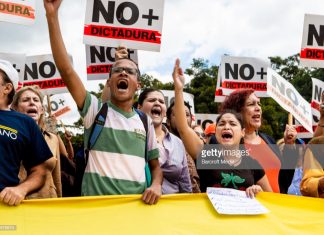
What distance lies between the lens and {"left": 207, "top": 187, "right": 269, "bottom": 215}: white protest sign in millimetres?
3494

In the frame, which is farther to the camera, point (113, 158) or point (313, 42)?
point (313, 42)

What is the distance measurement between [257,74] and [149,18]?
13.0 ft

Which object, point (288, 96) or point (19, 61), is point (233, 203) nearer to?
point (288, 96)

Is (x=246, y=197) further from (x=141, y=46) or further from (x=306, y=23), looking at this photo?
(x=306, y=23)

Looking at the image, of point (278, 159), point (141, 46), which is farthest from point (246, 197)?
point (141, 46)

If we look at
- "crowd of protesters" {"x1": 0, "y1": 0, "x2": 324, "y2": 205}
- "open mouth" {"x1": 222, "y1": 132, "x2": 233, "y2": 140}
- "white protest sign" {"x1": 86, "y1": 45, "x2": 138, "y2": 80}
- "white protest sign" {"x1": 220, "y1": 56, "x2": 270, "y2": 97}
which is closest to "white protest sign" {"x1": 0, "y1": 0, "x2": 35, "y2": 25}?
"white protest sign" {"x1": 86, "y1": 45, "x2": 138, "y2": 80}


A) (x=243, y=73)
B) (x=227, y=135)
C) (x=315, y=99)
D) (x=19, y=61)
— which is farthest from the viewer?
(x=243, y=73)

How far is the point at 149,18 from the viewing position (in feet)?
20.0

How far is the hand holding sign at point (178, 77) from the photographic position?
13.1ft

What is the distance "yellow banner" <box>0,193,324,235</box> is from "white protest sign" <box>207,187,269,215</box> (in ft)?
0.13

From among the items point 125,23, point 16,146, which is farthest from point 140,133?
point 125,23

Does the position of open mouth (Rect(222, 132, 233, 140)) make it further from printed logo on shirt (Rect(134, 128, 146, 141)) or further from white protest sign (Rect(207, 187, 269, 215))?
printed logo on shirt (Rect(134, 128, 146, 141))

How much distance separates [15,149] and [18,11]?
3176 millimetres

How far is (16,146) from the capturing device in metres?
3.09
